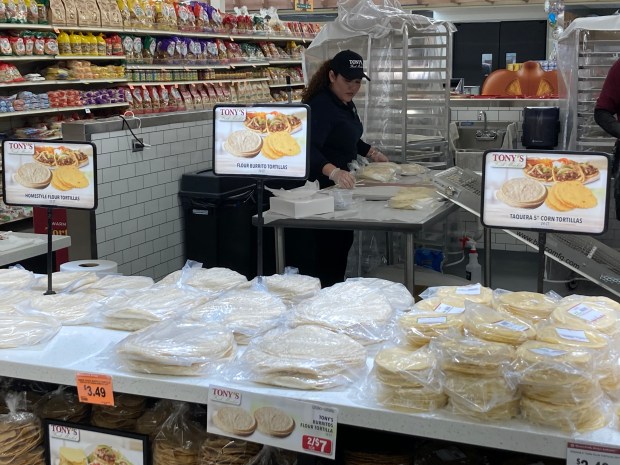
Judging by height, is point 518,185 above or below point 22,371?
above

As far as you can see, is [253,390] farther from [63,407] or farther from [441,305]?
[63,407]

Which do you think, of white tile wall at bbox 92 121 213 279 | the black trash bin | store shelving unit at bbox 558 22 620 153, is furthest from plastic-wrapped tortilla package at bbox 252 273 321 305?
store shelving unit at bbox 558 22 620 153

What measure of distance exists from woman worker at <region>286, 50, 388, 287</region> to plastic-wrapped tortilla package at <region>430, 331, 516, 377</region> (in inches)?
124

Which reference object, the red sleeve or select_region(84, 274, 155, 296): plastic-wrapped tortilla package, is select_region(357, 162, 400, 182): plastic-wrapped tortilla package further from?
select_region(84, 274, 155, 296): plastic-wrapped tortilla package

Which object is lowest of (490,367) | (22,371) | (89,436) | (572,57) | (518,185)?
(89,436)

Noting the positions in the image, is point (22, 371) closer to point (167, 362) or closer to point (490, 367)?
point (167, 362)

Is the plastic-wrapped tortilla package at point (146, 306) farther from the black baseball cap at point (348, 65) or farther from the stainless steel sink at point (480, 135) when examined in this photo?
the stainless steel sink at point (480, 135)

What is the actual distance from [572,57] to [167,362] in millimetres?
4772

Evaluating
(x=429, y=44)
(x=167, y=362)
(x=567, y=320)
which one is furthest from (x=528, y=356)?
(x=429, y=44)

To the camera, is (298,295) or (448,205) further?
(448,205)

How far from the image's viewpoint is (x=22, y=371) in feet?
6.49

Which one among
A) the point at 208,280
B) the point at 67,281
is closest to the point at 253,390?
the point at 208,280

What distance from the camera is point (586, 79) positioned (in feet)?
18.5

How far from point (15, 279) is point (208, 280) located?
691 mm
